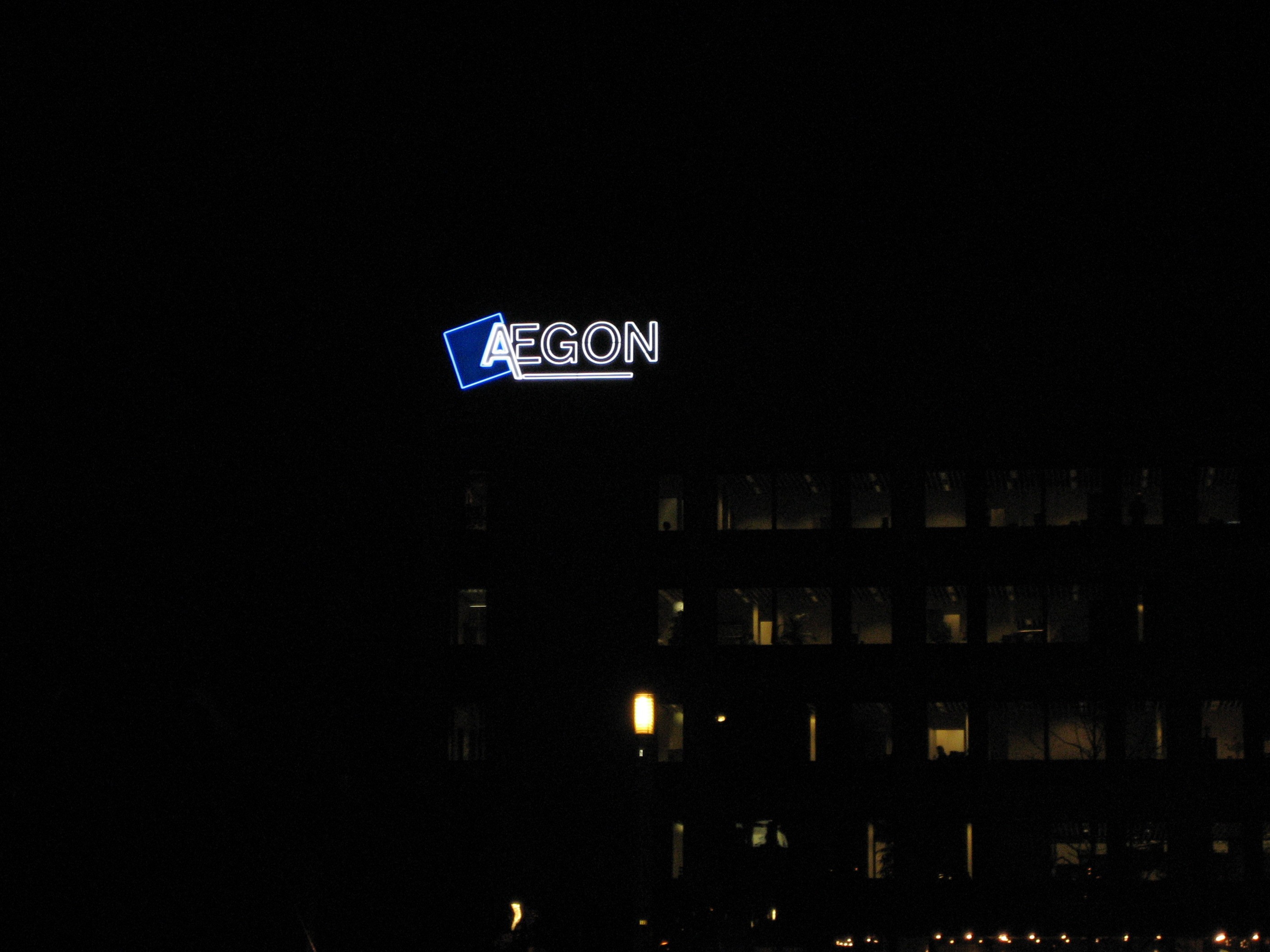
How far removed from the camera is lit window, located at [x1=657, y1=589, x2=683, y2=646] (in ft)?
163

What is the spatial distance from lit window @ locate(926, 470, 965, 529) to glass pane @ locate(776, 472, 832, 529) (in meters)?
3.70

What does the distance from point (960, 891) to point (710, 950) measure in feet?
34.0

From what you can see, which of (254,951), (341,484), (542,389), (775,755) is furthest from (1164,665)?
(254,951)

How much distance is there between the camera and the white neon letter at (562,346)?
51.9 meters

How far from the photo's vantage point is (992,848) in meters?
46.3

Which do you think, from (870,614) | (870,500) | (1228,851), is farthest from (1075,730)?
(870,500)

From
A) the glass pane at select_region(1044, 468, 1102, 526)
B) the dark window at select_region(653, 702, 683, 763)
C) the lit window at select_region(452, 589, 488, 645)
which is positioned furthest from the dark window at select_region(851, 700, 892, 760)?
the lit window at select_region(452, 589, 488, 645)

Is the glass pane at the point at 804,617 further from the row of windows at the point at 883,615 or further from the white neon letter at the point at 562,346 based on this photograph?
the white neon letter at the point at 562,346

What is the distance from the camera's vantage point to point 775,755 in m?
47.9

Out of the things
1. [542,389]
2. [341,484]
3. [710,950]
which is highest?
[542,389]

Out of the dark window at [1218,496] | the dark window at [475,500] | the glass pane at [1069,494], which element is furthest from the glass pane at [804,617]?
the dark window at [1218,496]

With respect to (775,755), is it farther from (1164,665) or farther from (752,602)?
(1164,665)

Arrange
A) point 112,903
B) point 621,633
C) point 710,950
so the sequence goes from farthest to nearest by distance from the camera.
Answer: point 621,633
point 710,950
point 112,903

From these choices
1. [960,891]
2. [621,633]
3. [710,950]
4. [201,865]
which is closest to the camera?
[201,865]
